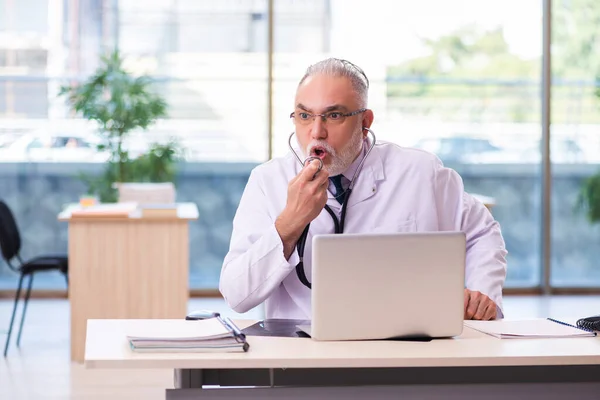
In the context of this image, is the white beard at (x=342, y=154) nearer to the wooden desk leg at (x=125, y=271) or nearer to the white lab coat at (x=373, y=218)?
the white lab coat at (x=373, y=218)

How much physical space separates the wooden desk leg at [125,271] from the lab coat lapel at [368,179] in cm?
249

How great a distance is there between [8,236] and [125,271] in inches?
33.1

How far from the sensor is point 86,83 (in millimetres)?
6676

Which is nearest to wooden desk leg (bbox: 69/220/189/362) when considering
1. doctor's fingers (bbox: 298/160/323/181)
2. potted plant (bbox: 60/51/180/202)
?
potted plant (bbox: 60/51/180/202)

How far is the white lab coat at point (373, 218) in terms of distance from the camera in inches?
97.0

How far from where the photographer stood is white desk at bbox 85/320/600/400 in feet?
6.24

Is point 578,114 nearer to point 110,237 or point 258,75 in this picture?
point 258,75

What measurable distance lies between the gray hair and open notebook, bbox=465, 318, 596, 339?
0.67 m

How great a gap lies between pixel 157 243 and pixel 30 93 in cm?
239

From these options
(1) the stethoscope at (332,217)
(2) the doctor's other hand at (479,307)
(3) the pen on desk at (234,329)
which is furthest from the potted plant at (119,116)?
(3) the pen on desk at (234,329)

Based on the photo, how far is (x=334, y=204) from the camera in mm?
2623

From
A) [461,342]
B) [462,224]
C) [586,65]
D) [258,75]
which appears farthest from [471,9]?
[461,342]

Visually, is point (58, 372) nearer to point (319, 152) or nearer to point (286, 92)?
point (319, 152)

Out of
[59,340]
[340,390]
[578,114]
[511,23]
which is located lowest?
[59,340]
